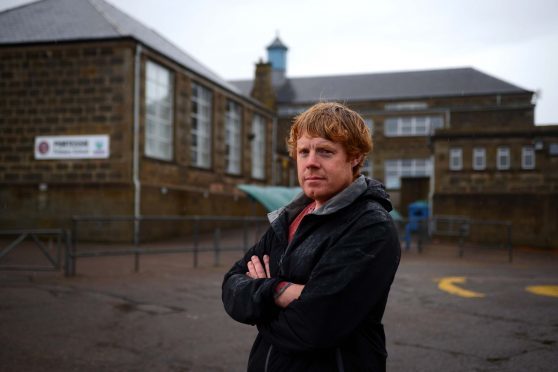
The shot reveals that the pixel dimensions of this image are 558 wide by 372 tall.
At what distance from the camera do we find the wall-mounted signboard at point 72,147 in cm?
1878

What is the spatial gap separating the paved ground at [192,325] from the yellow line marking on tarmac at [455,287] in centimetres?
15

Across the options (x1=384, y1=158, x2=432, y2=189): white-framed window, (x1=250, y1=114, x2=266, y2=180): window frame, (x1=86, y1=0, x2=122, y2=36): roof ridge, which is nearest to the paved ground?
(x1=86, y1=0, x2=122, y2=36): roof ridge

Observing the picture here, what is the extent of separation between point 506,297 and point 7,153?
58.6 ft

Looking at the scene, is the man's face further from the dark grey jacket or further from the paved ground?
the paved ground

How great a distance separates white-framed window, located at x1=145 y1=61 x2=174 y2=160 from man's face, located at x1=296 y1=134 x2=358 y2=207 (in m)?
18.4

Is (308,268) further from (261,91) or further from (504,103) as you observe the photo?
(504,103)

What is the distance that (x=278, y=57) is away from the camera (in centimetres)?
5631

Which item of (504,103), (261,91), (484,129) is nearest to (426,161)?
(504,103)

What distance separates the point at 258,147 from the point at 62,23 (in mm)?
14265

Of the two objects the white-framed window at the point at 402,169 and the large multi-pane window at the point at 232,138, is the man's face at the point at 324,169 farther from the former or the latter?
the white-framed window at the point at 402,169

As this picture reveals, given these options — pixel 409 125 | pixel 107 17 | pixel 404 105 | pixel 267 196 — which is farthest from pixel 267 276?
pixel 404 105

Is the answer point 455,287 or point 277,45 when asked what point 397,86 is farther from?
point 455,287

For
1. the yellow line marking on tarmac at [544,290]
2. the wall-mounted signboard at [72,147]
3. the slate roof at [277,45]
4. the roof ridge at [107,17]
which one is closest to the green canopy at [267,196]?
the wall-mounted signboard at [72,147]

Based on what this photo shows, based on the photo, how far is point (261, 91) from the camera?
41094 millimetres
